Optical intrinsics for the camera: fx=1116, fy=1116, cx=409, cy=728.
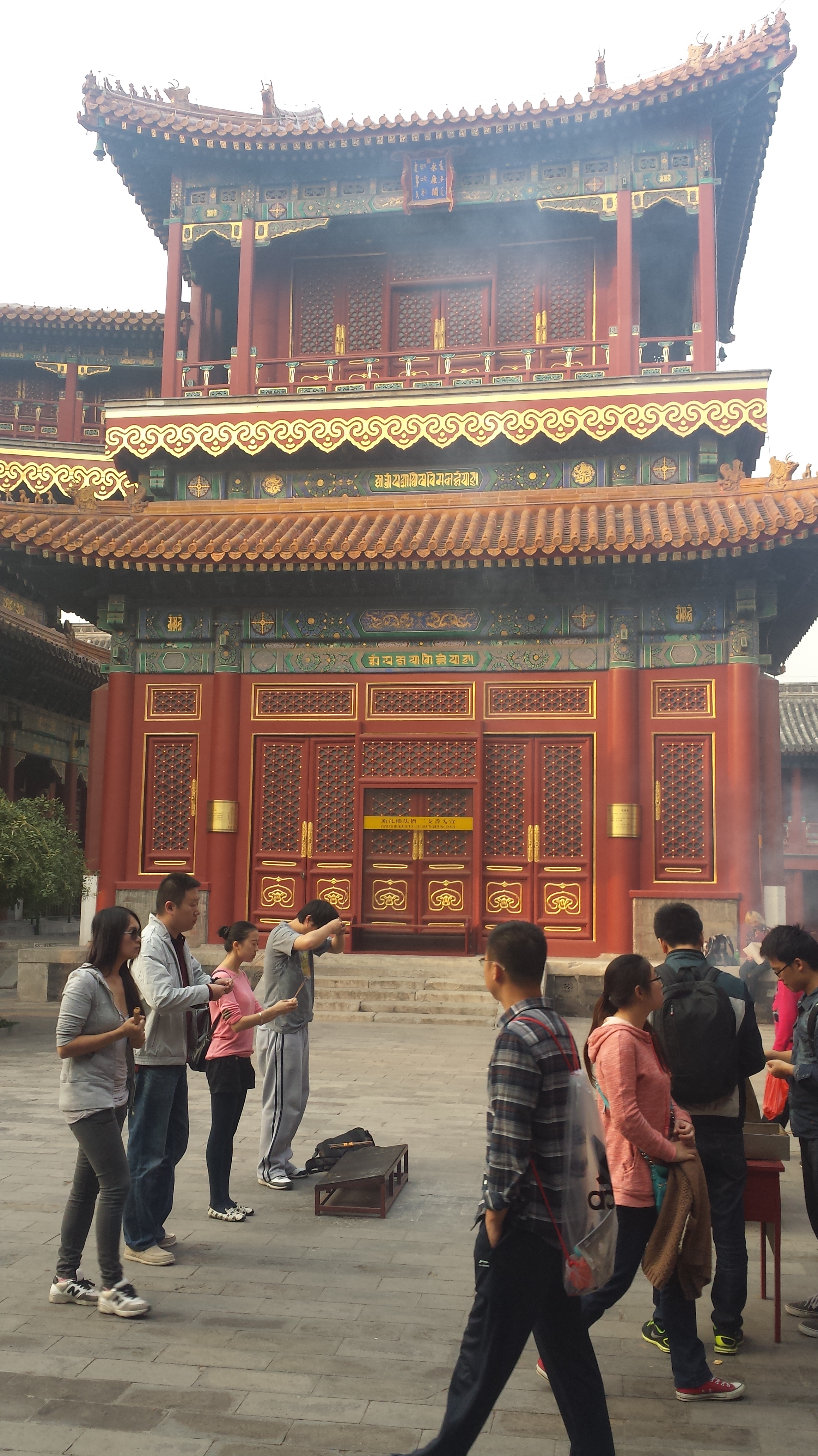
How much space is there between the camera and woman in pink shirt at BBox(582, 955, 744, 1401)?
3.77 meters

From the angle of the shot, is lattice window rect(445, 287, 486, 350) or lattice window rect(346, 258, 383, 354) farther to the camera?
lattice window rect(346, 258, 383, 354)

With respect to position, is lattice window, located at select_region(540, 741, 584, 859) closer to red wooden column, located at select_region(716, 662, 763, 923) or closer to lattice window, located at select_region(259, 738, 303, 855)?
red wooden column, located at select_region(716, 662, 763, 923)

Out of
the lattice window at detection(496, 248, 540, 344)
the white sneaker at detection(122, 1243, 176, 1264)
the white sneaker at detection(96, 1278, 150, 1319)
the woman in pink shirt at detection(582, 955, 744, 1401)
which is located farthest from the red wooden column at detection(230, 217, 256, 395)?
the woman in pink shirt at detection(582, 955, 744, 1401)

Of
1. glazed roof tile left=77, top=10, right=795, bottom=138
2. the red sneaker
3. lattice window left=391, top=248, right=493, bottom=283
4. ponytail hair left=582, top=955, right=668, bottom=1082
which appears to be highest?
glazed roof tile left=77, top=10, right=795, bottom=138

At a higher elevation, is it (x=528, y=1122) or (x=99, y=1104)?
(x=528, y=1122)

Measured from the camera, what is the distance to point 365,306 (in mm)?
17344

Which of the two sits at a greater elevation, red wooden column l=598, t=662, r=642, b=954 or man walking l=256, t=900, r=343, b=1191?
red wooden column l=598, t=662, r=642, b=954

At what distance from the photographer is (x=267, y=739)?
15.2m

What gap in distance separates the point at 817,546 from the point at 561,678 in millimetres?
3495

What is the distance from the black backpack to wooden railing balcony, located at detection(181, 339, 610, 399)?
12.7 meters

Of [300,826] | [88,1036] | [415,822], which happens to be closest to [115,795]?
[300,826]

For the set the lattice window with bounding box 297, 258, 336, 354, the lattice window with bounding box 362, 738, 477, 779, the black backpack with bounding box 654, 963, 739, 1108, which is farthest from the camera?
the lattice window with bounding box 297, 258, 336, 354

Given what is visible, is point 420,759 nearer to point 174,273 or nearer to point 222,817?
point 222,817

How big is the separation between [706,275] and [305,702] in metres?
8.27
